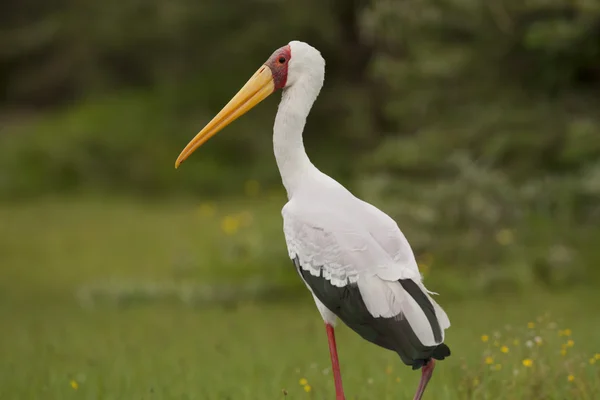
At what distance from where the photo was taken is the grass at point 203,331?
6305 millimetres

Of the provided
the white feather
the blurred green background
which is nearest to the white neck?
the white feather

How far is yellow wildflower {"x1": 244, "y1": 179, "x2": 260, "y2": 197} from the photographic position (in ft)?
61.4

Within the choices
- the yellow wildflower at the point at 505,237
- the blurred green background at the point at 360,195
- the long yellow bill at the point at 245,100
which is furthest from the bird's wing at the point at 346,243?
the yellow wildflower at the point at 505,237

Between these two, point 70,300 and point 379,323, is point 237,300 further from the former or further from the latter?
point 379,323

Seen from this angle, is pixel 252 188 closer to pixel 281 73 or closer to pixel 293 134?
pixel 281 73

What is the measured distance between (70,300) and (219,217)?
212 inches

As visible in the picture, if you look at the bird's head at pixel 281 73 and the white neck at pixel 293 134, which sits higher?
the bird's head at pixel 281 73

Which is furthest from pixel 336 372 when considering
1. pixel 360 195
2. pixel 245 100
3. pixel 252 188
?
pixel 252 188

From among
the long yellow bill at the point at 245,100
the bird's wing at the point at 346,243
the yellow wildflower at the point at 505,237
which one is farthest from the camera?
the yellow wildflower at the point at 505,237

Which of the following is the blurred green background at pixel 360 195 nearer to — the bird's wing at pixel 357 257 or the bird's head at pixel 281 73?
the bird's wing at pixel 357 257

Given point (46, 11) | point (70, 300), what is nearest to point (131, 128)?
point (46, 11)

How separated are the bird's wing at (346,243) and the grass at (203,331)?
3.25 feet

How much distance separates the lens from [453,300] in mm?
11016

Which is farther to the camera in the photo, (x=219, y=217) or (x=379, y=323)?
Answer: (x=219, y=217)
